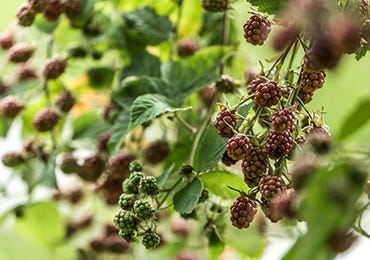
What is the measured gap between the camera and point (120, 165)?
1.00 m

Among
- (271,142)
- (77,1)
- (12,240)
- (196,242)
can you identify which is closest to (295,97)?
(271,142)

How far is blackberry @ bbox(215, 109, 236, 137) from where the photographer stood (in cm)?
75

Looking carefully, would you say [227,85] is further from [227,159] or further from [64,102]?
[64,102]

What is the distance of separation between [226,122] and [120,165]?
285 mm

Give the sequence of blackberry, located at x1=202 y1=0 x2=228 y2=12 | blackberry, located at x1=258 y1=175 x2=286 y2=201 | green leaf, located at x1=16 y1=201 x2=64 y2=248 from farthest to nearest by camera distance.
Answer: green leaf, located at x1=16 y1=201 x2=64 y2=248
blackberry, located at x1=202 y1=0 x2=228 y2=12
blackberry, located at x1=258 y1=175 x2=286 y2=201

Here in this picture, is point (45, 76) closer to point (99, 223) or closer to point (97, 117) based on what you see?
point (97, 117)

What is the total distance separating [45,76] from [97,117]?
0.18 m

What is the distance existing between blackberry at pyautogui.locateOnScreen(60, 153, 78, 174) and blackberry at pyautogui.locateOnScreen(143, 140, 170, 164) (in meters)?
0.11

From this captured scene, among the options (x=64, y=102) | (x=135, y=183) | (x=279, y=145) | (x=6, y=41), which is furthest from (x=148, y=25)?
(x=279, y=145)

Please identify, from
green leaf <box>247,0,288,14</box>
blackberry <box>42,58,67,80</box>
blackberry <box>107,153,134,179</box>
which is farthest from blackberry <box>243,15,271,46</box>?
blackberry <box>42,58,67,80</box>

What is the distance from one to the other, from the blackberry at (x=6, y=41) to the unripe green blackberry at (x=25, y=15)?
0.25 metres

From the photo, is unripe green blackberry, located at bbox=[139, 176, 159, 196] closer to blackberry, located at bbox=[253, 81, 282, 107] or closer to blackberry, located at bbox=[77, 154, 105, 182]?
blackberry, located at bbox=[253, 81, 282, 107]

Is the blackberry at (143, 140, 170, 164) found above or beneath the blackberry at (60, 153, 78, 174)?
above

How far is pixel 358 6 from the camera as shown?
650 mm
